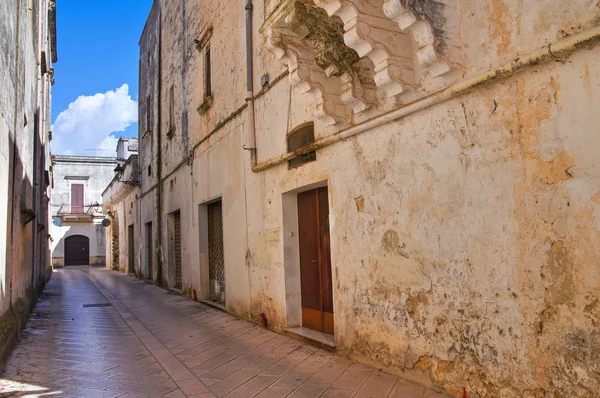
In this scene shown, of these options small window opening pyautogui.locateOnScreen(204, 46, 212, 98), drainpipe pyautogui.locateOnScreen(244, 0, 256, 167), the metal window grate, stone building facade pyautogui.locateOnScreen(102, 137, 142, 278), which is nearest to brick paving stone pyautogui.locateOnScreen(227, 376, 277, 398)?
drainpipe pyautogui.locateOnScreen(244, 0, 256, 167)

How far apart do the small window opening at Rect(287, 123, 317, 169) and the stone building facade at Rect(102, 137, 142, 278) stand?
13658mm

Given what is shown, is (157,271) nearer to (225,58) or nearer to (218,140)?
(218,140)

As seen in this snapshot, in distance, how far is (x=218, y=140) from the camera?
985cm

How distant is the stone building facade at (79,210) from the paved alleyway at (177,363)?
96.9ft

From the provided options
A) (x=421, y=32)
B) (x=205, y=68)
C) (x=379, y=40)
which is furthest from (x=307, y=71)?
(x=205, y=68)

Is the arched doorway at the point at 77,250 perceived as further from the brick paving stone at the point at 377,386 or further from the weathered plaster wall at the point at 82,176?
the brick paving stone at the point at 377,386

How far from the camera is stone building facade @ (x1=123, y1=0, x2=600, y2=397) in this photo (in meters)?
3.15

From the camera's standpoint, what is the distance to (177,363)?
19.0 ft

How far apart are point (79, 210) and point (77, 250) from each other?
324 cm

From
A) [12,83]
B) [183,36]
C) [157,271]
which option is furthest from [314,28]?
[157,271]

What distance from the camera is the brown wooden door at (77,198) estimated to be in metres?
37.8

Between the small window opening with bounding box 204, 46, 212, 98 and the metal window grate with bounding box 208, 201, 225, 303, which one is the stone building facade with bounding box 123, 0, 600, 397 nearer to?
the metal window grate with bounding box 208, 201, 225, 303

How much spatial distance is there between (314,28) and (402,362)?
11.8ft

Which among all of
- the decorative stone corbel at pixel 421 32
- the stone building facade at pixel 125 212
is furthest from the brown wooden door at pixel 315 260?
the stone building facade at pixel 125 212
